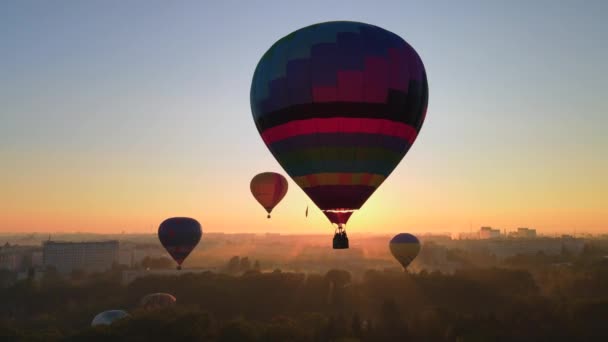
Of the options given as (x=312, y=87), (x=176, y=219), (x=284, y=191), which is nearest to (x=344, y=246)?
(x=312, y=87)

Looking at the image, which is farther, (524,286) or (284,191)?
(524,286)

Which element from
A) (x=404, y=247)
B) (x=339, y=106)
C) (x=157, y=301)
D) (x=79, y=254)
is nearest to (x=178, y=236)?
(x=157, y=301)

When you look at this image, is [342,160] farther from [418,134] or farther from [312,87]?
[418,134]

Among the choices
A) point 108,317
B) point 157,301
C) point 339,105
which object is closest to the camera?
point 339,105

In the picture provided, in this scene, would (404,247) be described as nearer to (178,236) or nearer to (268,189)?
(178,236)

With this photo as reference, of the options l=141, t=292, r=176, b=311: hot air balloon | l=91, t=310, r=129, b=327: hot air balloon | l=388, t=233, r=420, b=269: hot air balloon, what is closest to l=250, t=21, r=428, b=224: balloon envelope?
l=91, t=310, r=129, b=327: hot air balloon

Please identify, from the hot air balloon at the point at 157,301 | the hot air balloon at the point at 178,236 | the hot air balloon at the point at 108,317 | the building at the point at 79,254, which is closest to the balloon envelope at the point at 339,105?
the hot air balloon at the point at 108,317

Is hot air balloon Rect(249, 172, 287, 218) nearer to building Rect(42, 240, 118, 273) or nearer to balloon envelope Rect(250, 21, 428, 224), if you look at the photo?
balloon envelope Rect(250, 21, 428, 224)
